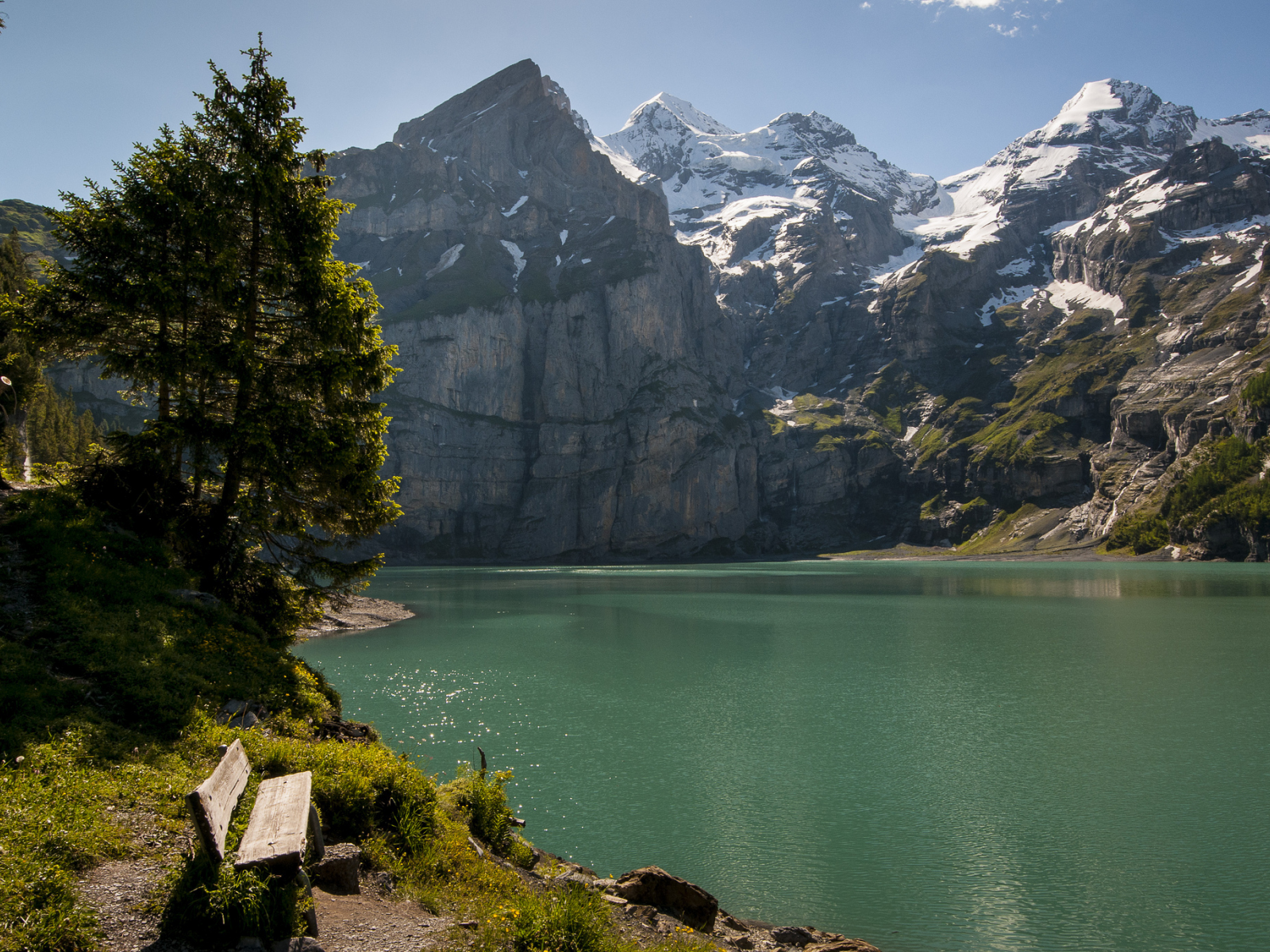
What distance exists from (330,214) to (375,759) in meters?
15.4

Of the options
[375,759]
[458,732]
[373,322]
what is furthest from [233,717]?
[458,732]

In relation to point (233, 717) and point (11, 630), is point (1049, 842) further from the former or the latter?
point (11, 630)

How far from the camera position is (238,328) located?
19672mm

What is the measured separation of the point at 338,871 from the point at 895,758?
23136mm

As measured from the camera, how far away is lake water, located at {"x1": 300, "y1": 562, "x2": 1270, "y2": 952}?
16797 mm

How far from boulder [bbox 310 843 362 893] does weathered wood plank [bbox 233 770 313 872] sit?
1.10 m

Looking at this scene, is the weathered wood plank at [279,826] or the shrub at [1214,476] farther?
the shrub at [1214,476]

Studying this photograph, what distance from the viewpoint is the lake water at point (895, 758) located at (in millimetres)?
16797

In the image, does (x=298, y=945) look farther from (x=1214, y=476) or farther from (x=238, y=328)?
(x=1214, y=476)

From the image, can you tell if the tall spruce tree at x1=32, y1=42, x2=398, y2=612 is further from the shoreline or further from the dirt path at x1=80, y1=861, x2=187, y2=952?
the shoreline

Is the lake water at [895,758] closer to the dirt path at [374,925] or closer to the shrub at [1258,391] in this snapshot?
the dirt path at [374,925]

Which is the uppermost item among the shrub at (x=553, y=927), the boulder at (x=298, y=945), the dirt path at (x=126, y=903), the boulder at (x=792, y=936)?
the dirt path at (x=126, y=903)

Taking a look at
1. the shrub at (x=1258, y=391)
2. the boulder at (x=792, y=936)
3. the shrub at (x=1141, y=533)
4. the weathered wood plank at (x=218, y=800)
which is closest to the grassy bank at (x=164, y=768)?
the weathered wood plank at (x=218, y=800)

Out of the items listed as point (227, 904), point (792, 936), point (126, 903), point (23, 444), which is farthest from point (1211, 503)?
point (126, 903)
